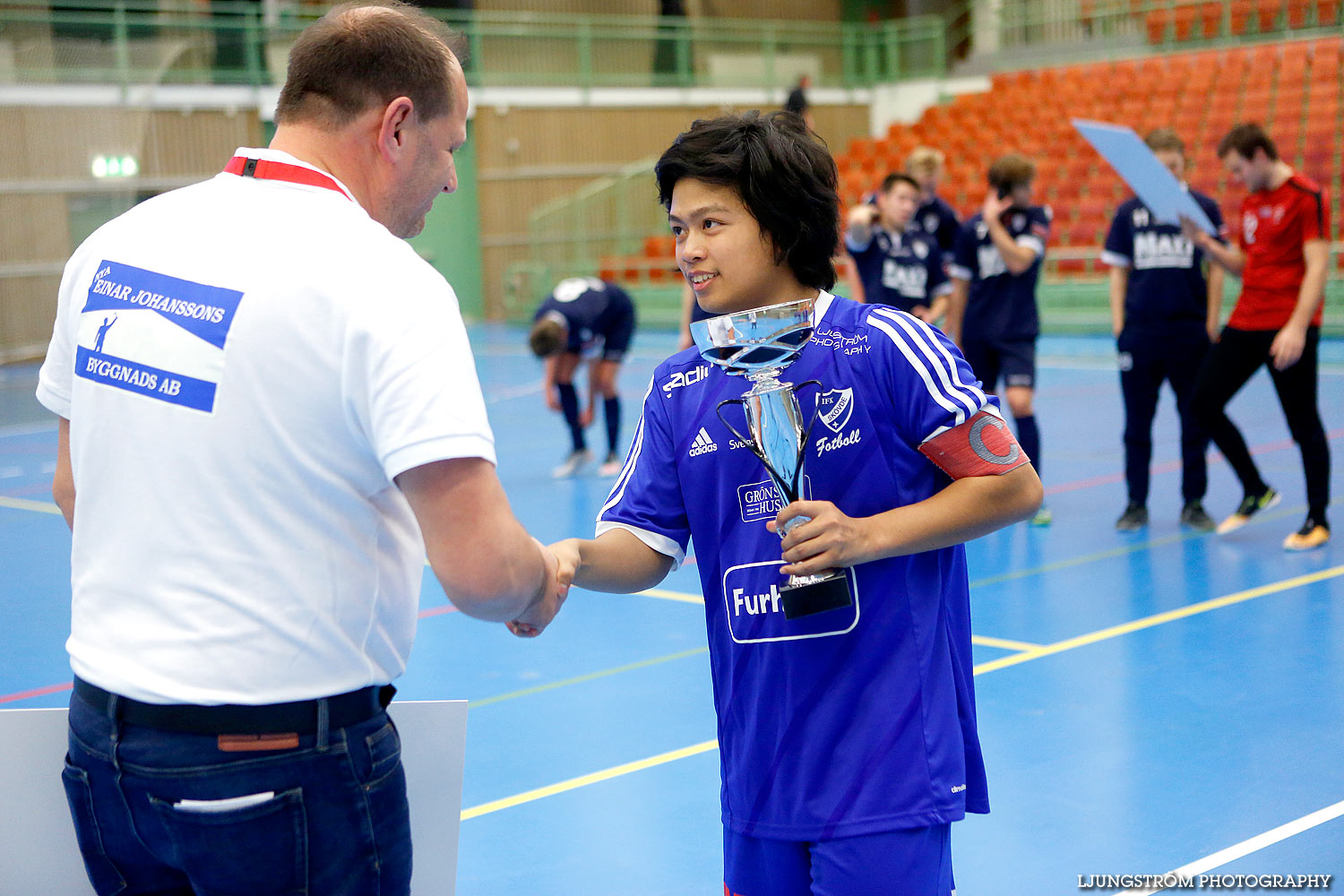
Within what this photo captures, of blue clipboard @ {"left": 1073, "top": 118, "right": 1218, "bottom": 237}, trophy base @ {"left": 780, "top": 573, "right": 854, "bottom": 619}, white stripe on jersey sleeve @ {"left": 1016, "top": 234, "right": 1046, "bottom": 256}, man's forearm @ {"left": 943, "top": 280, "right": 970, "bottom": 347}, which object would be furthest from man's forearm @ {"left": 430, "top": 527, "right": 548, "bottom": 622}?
man's forearm @ {"left": 943, "top": 280, "right": 970, "bottom": 347}

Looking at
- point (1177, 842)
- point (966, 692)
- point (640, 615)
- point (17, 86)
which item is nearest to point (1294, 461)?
point (640, 615)

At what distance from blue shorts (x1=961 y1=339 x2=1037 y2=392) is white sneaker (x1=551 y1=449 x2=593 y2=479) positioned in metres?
3.02

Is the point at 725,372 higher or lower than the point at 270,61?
lower

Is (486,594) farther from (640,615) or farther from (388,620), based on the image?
(640,615)

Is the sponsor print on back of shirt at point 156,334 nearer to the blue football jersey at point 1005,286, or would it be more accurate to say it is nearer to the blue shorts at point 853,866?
the blue shorts at point 853,866

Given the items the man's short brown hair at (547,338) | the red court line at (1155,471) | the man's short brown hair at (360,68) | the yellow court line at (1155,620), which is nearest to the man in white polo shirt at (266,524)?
the man's short brown hair at (360,68)

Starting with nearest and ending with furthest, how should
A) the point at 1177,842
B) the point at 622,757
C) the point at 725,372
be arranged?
the point at 725,372
the point at 1177,842
the point at 622,757

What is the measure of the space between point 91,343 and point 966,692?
1.32m

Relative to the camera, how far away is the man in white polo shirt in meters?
1.53

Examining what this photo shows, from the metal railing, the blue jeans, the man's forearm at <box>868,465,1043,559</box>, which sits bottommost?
the blue jeans

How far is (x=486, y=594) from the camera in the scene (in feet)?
5.26

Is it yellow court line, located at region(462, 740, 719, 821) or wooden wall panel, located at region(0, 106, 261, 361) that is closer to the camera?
yellow court line, located at region(462, 740, 719, 821)

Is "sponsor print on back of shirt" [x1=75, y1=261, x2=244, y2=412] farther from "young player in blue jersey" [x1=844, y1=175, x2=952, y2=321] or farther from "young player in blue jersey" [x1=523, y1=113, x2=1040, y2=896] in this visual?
"young player in blue jersey" [x1=844, y1=175, x2=952, y2=321]

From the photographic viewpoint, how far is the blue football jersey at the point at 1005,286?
25.4 ft
